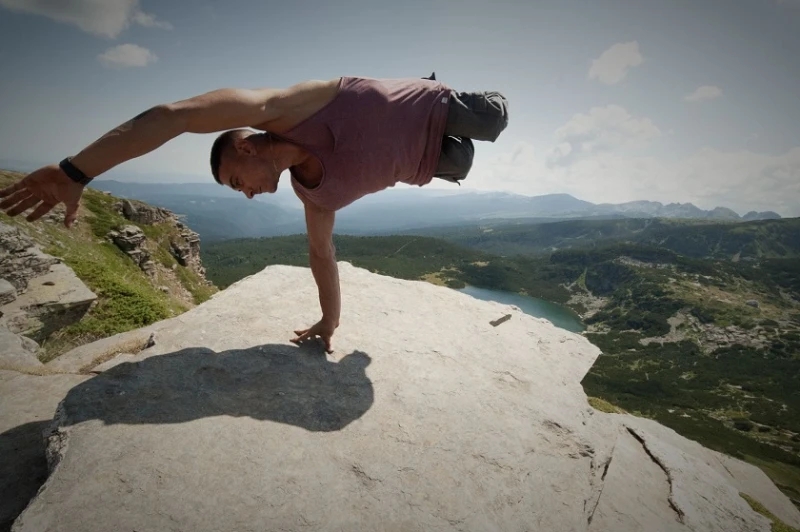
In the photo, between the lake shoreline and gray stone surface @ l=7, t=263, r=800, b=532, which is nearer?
gray stone surface @ l=7, t=263, r=800, b=532

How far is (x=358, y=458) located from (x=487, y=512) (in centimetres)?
117

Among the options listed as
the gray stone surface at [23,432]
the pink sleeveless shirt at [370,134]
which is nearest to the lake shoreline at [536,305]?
the pink sleeveless shirt at [370,134]

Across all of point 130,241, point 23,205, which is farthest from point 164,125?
point 130,241

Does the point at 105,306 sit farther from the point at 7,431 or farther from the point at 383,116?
the point at 383,116

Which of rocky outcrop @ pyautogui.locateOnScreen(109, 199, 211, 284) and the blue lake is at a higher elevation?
rocky outcrop @ pyautogui.locateOnScreen(109, 199, 211, 284)

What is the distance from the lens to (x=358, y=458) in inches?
126

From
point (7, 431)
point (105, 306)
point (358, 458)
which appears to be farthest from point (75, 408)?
point (105, 306)

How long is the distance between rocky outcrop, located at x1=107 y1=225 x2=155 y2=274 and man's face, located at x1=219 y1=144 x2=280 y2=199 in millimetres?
25928

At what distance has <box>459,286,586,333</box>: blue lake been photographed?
6171 inches

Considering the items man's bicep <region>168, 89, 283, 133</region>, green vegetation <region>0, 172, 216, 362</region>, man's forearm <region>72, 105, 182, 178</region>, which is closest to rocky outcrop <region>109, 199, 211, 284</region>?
green vegetation <region>0, 172, 216, 362</region>

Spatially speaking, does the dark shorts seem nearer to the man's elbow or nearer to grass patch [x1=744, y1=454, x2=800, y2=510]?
the man's elbow

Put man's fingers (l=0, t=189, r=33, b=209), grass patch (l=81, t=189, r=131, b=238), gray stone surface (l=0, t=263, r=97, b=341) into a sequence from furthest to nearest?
grass patch (l=81, t=189, r=131, b=238)
gray stone surface (l=0, t=263, r=97, b=341)
man's fingers (l=0, t=189, r=33, b=209)

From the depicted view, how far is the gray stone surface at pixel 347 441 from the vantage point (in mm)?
2566

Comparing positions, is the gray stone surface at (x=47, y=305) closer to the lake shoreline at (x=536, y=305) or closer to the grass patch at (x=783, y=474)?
the grass patch at (x=783, y=474)
